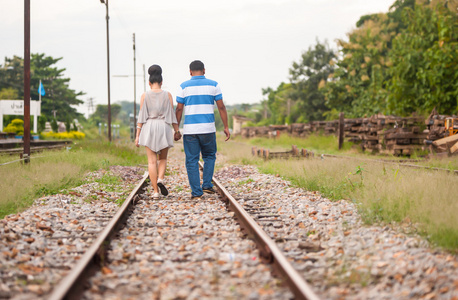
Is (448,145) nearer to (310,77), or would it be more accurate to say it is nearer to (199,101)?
(199,101)

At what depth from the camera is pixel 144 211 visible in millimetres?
5961

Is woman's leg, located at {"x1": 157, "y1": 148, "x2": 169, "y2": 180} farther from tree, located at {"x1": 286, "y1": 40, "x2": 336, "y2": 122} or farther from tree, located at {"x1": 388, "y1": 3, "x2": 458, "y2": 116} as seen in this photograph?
tree, located at {"x1": 286, "y1": 40, "x2": 336, "y2": 122}

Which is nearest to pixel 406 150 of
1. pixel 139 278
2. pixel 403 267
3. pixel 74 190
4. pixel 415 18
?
pixel 415 18

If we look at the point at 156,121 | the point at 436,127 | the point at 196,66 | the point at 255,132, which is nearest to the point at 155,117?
the point at 156,121

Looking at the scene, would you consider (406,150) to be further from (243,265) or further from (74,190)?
(243,265)

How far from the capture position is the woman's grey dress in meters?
6.74

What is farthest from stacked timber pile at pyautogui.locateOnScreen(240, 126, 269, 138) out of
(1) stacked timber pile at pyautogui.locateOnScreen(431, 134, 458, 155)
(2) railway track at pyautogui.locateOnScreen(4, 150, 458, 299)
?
(2) railway track at pyautogui.locateOnScreen(4, 150, 458, 299)

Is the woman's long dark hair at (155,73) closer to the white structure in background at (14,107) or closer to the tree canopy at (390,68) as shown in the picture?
the tree canopy at (390,68)

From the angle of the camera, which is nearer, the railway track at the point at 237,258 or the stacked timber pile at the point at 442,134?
the railway track at the point at 237,258

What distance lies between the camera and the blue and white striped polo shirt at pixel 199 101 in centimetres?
670

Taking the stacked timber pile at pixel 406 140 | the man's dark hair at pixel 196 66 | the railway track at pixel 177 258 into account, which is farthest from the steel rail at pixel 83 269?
the stacked timber pile at pixel 406 140

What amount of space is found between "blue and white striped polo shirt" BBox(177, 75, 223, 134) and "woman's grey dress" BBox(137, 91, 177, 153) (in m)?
0.24

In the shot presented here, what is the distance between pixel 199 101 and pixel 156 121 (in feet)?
2.49

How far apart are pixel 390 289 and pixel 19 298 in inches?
99.9
